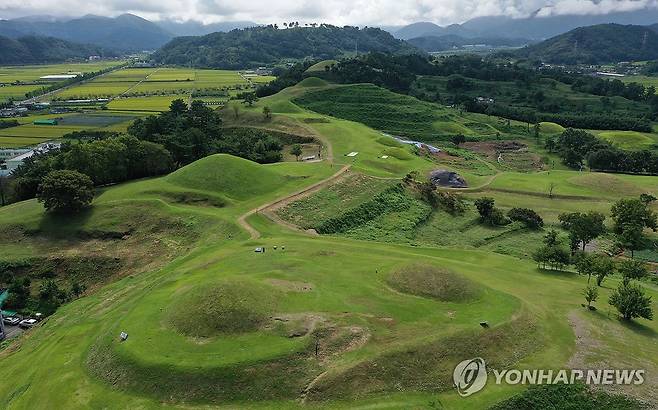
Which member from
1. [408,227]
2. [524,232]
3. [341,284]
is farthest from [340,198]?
[341,284]

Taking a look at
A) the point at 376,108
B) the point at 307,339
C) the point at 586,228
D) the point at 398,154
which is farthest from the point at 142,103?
the point at 307,339

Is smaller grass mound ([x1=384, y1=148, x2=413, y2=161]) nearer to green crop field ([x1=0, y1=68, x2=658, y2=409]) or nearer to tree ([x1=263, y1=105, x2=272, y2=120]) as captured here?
green crop field ([x1=0, y1=68, x2=658, y2=409])

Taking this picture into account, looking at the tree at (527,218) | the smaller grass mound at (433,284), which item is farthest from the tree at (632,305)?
the tree at (527,218)

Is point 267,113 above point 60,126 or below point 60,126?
above

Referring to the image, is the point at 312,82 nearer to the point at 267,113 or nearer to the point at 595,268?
the point at 267,113

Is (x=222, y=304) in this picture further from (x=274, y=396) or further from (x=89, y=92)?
(x=89, y=92)

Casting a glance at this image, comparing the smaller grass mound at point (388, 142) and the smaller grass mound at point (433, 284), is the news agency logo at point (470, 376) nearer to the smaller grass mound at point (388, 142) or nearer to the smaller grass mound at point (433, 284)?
the smaller grass mound at point (433, 284)

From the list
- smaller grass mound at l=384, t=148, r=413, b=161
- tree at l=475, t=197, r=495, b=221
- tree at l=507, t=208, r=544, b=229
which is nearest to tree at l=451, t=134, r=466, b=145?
smaller grass mound at l=384, t=148, r=413, b=161
